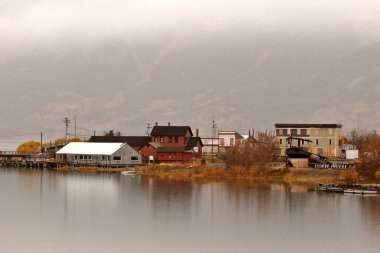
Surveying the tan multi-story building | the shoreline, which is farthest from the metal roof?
the tan multi-story building

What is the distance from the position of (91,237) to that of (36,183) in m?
40.0

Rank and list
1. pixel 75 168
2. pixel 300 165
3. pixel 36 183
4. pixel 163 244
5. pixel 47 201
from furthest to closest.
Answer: pixel 75 168
pixel 300 165
pixel 36 183
pixel 47 201
pixel 163 244

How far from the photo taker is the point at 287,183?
3246 inches

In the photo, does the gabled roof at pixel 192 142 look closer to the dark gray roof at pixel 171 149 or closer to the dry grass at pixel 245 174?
the dark gray roof at pixel 171 149

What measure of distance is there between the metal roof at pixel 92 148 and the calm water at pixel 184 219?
28911 mm

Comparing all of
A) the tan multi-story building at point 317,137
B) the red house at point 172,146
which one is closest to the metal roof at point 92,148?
the red house at point 172,146

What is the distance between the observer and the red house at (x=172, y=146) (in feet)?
362

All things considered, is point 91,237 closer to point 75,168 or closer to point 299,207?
point 299,207

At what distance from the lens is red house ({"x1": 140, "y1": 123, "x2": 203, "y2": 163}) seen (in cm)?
11019

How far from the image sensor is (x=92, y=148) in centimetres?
11131

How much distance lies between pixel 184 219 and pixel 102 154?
184ft

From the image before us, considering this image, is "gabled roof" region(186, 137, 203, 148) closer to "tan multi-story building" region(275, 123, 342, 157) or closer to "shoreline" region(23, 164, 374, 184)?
"shoreline" region(23, 164, 374, 184)

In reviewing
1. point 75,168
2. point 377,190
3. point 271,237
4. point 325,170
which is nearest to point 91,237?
point 271,237

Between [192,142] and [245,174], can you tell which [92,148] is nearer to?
[192,142]
